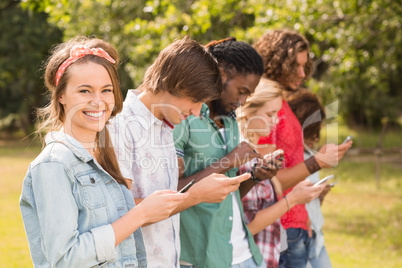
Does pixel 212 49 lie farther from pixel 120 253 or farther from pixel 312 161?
pixel 120 253

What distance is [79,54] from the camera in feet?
6.07

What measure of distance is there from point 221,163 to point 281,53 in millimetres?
1353

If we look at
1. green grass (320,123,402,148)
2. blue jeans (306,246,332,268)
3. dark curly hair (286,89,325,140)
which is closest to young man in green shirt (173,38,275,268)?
blue jeans (306,246,332,268)

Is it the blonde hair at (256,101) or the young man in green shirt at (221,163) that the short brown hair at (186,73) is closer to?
the young man in green shirt at (221,163)

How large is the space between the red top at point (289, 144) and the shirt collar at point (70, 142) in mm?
1696

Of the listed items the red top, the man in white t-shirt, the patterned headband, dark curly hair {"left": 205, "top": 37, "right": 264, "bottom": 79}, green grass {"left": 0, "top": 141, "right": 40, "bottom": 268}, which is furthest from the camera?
green grass {"left": 0, "top": 141, "right": 40, "bottom": 268}

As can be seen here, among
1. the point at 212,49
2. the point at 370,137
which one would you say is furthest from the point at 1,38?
the point at 212,49

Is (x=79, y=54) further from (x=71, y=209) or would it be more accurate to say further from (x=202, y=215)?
(x=202, y=215)

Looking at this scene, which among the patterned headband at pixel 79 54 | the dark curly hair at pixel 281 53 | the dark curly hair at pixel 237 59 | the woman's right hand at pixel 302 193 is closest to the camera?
the patterned headband at pixel 79 54

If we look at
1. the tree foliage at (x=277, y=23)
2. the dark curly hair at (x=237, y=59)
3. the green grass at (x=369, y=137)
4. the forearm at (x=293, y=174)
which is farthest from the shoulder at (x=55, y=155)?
the green grass at (x=369, y=137)

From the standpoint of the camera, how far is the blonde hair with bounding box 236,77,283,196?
3.13m

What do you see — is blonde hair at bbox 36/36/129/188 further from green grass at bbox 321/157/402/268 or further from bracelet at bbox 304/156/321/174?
green grass at bbox 321/157/402/268

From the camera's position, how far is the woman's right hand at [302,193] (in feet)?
9.70

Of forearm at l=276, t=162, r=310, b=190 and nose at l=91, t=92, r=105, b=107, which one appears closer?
nose at l=91, t=92, r=105, b=107
